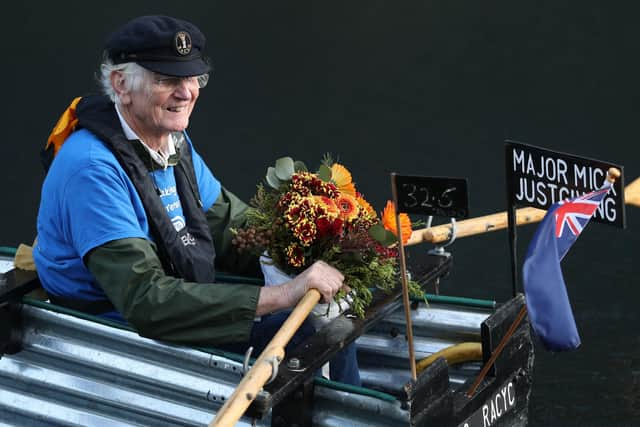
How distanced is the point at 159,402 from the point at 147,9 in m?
6.97

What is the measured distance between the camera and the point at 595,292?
656 cm

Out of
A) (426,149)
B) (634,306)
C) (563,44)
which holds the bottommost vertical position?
(634,306)

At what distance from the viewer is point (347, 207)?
156 inches

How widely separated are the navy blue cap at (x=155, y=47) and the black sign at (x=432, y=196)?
34.5 inches

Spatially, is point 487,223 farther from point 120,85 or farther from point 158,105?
point 120,85

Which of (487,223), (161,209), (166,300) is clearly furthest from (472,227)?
(166,300)

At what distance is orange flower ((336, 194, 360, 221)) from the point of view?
3922 millimetres

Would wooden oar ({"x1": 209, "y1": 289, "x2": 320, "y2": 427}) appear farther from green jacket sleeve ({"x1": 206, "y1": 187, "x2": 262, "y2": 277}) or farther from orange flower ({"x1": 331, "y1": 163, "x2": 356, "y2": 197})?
green jacket sleeve ({"x1": 206, "y1": 187, "x2": 262, "y2": 277})

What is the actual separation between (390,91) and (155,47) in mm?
5901

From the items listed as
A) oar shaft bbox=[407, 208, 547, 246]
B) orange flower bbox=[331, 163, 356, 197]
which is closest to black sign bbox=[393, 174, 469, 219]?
orange flower bbox=[331, 163, 356, 197]

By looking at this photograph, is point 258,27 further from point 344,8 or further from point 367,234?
point 367,234

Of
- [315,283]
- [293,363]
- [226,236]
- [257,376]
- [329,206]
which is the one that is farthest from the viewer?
[226,236]

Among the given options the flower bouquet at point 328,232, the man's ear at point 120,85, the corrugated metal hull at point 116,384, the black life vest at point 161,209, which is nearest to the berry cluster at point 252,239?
the flower bouquet at point 328,232

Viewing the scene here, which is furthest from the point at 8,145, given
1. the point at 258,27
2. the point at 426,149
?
the point at 426,149
